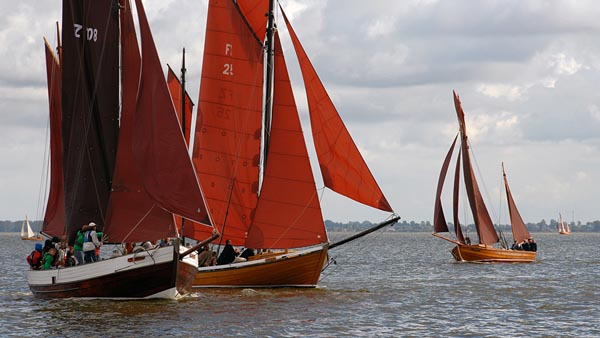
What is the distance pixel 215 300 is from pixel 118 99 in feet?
28.5

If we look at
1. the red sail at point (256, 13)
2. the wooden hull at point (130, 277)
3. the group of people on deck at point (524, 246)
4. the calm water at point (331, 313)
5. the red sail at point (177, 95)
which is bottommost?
the calm water at point (331, 313)

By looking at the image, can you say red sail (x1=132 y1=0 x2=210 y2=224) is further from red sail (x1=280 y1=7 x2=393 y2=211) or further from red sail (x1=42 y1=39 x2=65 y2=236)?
red sail (x1=42 y1=39 x2=65 y2=236)

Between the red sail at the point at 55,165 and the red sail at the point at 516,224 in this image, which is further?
the red sail at the point at 516,224

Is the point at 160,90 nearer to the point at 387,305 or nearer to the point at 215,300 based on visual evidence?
the point at 215,300

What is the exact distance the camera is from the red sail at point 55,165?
49.1 metres

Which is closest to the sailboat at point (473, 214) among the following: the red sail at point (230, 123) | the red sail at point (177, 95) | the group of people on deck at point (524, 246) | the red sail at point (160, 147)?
the group of people on deck at point (524, 246)

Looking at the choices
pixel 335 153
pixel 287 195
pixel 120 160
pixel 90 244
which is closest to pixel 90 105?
pixel 120 160

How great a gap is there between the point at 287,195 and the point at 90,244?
9.48 metres

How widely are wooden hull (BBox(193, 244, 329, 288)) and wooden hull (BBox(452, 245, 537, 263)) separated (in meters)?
37.3

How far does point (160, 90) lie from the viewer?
38438 millimetres

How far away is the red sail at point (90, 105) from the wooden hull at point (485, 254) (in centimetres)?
4525

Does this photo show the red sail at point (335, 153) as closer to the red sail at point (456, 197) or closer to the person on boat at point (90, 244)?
the person on boat at point (90, 244)

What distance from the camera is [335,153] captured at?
1752 inches

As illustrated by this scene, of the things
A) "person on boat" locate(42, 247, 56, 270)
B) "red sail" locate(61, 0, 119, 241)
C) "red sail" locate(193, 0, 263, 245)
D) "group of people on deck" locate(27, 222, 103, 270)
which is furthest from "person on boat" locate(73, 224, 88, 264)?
"red sail" locate(193, 0, 263, 245)
